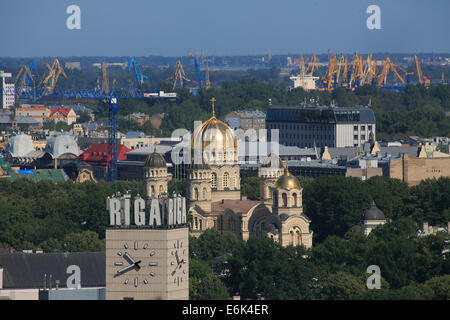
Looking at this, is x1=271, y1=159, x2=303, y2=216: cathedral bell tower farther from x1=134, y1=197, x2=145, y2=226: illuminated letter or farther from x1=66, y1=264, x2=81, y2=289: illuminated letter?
x1=134, y1=197, x2=145, y2=226: illuminated letter

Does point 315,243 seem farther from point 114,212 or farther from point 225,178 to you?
point 114,212

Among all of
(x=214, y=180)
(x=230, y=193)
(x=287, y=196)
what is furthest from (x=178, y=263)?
(x=214, y=180)

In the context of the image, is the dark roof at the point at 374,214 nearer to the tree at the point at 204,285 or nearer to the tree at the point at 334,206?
the tree at the point at 334,206

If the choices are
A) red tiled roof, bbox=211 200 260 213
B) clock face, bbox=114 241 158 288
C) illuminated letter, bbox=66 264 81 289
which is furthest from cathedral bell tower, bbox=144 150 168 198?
clock face, bbox=114 241 158 288

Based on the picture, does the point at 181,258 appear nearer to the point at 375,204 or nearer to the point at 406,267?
the point at 406,267

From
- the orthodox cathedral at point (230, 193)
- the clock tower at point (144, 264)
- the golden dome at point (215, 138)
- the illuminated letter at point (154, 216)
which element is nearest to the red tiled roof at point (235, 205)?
the orthodox cathedral at point (230, 193)
